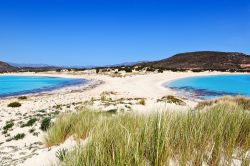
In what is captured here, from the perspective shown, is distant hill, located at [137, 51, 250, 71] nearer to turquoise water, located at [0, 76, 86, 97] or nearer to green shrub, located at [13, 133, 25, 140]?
turquoise water, located at [0, 76, 86, 97]

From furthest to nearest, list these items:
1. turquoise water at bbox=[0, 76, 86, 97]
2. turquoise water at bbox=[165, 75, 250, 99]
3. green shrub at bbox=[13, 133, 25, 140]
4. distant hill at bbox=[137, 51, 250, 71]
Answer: distant hill at bbox=[137, 51, 250, 71], turquoise water at bbox=[0, 76, 86, 97], turquoise water at bbox=[165, 75, 250, 99], green shrub at bbox=[13, 133, 25, 140]

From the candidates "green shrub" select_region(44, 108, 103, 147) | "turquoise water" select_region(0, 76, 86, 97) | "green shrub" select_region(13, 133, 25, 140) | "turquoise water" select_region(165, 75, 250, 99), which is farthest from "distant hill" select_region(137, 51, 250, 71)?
"green shrub" select_region(44, 108, 103, 147)

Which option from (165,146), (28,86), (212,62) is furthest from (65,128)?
(212,62)

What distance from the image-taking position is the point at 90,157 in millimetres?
3238

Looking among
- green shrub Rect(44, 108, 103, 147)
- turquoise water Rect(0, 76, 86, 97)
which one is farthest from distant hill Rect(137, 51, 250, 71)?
green shrub Rect(44, 108, 103, 147)

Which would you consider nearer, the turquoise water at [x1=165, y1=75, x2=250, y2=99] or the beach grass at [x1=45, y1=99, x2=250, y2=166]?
the beach grass at [x1=45, y1=99, x2=250, y2=166]

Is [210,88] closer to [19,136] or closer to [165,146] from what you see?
[19,136]

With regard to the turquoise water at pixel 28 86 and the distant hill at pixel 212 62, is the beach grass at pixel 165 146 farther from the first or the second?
the distant hill at pixel 212 62

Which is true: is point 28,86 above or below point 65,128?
below

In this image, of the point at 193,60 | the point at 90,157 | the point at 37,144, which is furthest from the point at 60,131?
the point at 193,60

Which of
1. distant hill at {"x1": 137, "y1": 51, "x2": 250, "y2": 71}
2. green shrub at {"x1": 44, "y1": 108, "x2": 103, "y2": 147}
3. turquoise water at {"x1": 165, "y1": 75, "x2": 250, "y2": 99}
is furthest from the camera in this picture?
distant hill at {"x1": 137, "y1": 51, "x2": 250, "y2": 71}

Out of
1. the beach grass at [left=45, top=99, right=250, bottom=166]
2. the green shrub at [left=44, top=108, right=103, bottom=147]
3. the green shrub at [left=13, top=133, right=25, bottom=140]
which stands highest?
the beach grass at [left=45, top=99, right=250, bottom=166]

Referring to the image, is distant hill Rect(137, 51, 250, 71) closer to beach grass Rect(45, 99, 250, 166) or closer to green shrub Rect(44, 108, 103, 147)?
green shrub Rect(44, 108, 103, 147)

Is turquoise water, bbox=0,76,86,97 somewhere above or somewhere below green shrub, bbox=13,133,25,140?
below
